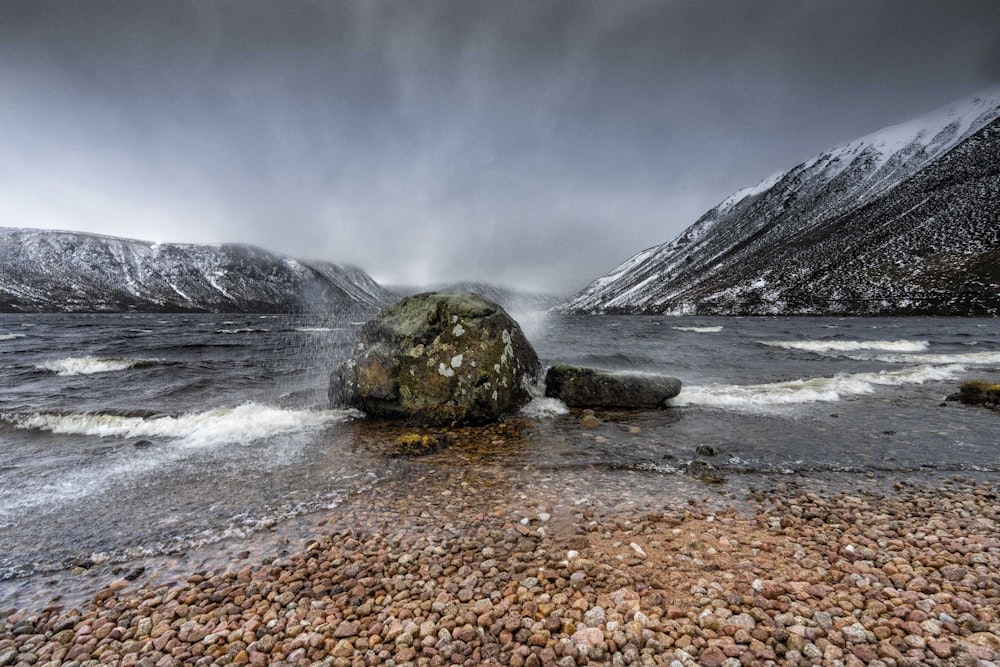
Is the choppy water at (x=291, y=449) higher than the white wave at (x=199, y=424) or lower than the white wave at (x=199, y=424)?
lower

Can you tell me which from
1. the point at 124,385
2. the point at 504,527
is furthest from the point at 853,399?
the point at 124,385

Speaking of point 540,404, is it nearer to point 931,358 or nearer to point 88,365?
point 88,365

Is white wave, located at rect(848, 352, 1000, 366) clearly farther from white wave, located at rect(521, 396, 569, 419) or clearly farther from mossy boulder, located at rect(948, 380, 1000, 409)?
white wave, located at rect(521, 396, 569, 419)

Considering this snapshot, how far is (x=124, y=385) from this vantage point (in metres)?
18.5

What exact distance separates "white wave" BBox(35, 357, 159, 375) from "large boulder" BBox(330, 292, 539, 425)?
1851 centimetres

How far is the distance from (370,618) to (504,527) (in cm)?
224

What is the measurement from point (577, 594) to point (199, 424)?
38.9 feet

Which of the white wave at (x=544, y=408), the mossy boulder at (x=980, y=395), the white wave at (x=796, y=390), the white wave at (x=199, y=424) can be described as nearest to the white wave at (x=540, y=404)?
the white wave at (x=544, y=408)

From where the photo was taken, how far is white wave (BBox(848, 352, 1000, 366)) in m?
24.4

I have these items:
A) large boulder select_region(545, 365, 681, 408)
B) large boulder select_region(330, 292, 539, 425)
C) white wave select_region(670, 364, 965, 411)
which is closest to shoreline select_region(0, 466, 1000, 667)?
large boulder select_region(330, 292, 539, 425)

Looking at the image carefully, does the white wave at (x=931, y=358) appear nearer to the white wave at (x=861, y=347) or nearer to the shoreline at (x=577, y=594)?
the white wave at (x=861, y=347)

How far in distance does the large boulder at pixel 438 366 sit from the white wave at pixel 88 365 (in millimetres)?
18511

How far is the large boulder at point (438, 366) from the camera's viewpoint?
1221 cm

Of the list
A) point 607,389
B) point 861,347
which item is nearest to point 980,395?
point 607,389
